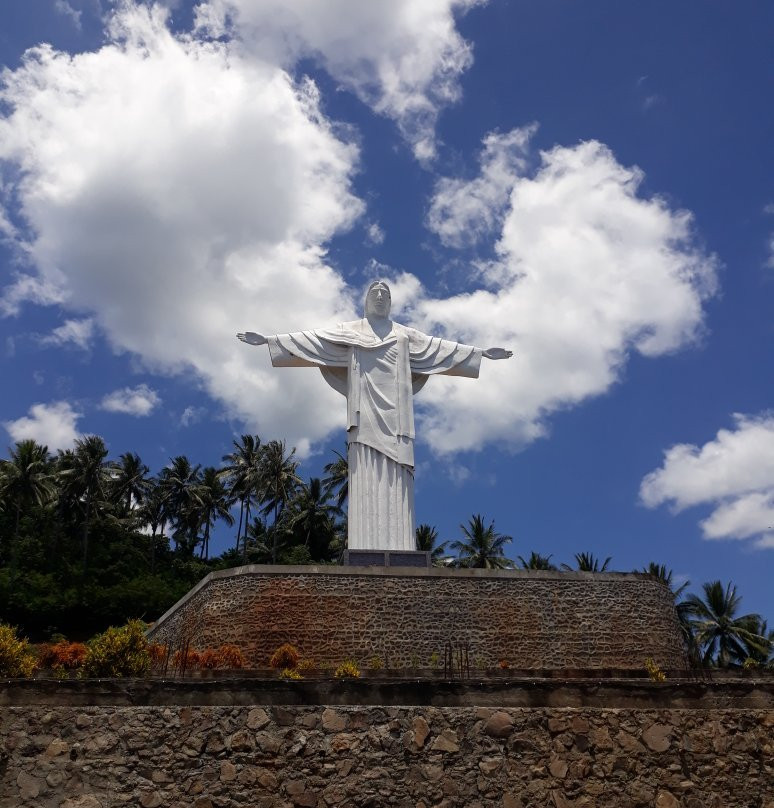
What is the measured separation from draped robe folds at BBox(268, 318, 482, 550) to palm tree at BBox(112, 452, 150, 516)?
24.8 meters

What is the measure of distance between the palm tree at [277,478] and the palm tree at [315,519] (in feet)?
2.11

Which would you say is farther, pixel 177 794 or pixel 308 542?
pixel 308 542

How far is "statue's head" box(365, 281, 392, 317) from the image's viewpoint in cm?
1767

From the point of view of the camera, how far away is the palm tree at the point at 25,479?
32.9 metres

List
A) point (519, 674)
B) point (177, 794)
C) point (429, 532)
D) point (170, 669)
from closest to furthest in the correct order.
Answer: point (177, 794)
point (519, 674)
point (170, 669)
point (429, 532)

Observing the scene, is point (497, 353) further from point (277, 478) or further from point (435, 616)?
point (277, 478)

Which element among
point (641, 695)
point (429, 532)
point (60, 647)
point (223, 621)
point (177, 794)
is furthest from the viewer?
point (429, 532)

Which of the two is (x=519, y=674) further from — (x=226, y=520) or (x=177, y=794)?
(x=226, y=520)

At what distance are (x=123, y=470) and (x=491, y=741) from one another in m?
36.3

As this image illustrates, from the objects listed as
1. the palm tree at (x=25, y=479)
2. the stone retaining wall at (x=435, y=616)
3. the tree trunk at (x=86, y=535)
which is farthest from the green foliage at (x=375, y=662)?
the palm tree at (x=25, y=479)

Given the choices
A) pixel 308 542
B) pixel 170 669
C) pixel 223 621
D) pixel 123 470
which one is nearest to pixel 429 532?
pixel 308 542

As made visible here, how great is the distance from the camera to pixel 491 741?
17.5ft

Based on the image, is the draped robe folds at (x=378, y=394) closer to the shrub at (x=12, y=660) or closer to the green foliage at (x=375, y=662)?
the green foliage at (x=375, y=662)

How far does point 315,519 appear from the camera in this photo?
118ft
